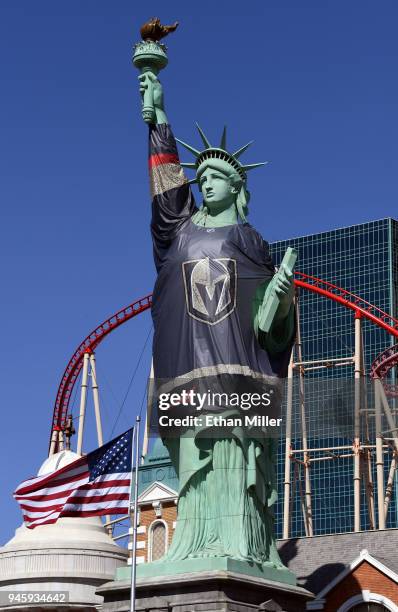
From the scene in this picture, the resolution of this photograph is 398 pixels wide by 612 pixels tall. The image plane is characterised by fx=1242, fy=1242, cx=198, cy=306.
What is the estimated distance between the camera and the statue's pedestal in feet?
80.0

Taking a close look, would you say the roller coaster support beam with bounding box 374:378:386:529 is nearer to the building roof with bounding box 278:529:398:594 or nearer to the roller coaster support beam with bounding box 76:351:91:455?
the building roof with bounding box 278:529:398:594

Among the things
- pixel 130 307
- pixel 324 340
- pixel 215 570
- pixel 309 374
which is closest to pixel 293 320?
pixel 215 570

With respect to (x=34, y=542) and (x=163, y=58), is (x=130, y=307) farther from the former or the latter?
(x=163, y=58)

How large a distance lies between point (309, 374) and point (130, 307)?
3285 cm

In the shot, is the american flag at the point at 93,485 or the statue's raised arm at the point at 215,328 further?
the american flag at the point at 93,485

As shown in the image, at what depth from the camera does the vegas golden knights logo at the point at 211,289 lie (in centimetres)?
2686

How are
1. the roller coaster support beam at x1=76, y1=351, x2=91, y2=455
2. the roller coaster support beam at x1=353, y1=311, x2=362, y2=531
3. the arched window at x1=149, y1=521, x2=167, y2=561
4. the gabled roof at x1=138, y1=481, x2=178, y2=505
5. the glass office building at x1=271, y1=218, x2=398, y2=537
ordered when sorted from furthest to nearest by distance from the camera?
the glass office building at x1=271, y1=218, x2=398, y2=537 < the roller coaster support beam at x1=76, y1=351, x2=91, y2=455 < the roller coaster support beam at x1=353, y1=311, x2=362, y2=531 < the gabled roof at x1=138, y1=481, x2=178, y2=505 < the arched window at x1=149, y1=521, x2=167, y2=561

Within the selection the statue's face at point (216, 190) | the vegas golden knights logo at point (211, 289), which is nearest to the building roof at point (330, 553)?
the vegas golden knights logo at point (211, 289)

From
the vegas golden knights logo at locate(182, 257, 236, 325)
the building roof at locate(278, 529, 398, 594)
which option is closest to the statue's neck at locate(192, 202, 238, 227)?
the vegas golden knights logo at locate(182, 257, 236, 325)

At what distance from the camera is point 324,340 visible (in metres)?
96.8

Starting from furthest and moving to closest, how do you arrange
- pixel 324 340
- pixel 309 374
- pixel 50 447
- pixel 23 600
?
pixel 324 340 < pixel 309 374 < pixel 50 447 < pixel 23 600

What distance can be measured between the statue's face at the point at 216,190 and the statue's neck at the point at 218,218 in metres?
0.12

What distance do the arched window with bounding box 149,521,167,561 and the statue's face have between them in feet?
36.5

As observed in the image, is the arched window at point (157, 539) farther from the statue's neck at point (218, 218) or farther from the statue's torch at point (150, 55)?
the statue's torch at point (150, 55)
